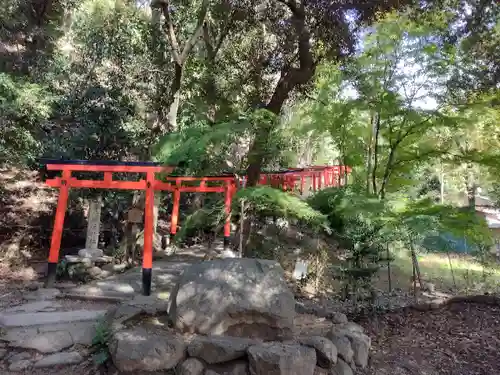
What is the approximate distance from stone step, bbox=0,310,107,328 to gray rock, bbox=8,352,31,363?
615 millimetres

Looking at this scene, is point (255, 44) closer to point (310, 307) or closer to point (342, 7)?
point (342, 7)

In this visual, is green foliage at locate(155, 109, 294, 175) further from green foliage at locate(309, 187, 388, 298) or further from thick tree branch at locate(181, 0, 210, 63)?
thick tree branch at locate(181, 0, 210, 63)

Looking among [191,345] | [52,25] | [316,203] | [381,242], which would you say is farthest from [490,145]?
[52,25]

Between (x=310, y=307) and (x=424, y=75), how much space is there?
492 cm

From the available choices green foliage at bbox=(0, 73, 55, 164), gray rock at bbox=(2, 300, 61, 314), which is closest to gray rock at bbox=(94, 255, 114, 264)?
gray rock at bbox=(2, 300, 61, 314)

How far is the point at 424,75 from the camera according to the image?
752 centimetres

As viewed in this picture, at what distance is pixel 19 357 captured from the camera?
4.13 meters

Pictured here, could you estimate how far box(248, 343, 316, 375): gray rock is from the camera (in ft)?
12.0

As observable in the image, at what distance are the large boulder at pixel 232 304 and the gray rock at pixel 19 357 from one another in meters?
1.54

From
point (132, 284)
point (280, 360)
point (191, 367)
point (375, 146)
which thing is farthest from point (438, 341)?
point (132, 284)

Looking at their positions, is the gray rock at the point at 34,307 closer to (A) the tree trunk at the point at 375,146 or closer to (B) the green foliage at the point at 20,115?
(B) the green foliage at the point at 20,115

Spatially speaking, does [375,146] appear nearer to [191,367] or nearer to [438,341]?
[438,341]

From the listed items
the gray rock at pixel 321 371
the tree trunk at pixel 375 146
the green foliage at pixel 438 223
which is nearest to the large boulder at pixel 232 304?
the gray rock at pixel 321 371

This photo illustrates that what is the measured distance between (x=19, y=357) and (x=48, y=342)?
321 millimetres
